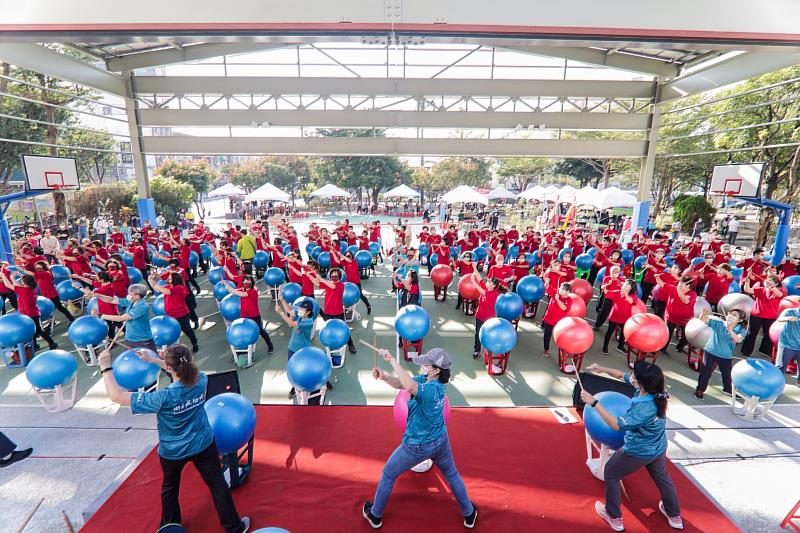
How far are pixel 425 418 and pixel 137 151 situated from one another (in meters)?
20.9

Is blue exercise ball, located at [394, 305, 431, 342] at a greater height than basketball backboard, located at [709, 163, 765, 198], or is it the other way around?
basketball backboard, located at [709, 163, 765, 198]

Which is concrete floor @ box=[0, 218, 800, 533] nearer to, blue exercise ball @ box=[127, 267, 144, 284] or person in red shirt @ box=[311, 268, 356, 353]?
person in red shirt @ box=[311, 268, 356, 353]

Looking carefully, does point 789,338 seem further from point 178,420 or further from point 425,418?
point 178,420

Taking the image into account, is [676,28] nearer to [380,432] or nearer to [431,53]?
[380,432]

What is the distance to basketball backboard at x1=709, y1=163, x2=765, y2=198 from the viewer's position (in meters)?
13.2

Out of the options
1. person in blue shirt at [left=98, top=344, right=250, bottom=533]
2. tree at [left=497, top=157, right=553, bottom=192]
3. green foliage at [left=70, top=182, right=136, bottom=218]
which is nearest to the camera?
person in blue shirt at [left=98, top=344, right=250, bottom=533]

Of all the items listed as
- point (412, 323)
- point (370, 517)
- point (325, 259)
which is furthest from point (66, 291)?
point (370, 517)

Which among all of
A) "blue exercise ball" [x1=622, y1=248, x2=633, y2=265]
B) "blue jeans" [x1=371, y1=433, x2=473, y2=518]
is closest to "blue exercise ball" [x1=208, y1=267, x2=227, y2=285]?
"blue jeans" [x1=371, y1=433, x2=473, y2=518]

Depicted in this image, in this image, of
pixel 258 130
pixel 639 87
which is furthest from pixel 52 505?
pixel 639 87

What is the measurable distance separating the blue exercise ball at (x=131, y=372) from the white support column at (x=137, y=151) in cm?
1677

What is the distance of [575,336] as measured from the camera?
5992 millimetres

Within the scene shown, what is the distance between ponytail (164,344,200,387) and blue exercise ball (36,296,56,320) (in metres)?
6.24

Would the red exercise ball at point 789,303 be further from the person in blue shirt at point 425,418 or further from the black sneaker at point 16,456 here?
the black sneaker at point 16,456

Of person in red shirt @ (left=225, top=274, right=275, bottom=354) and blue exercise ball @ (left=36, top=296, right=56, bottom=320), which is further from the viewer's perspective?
blue exercise ball @ (left=36, top=296, right=56, bottom=320)
